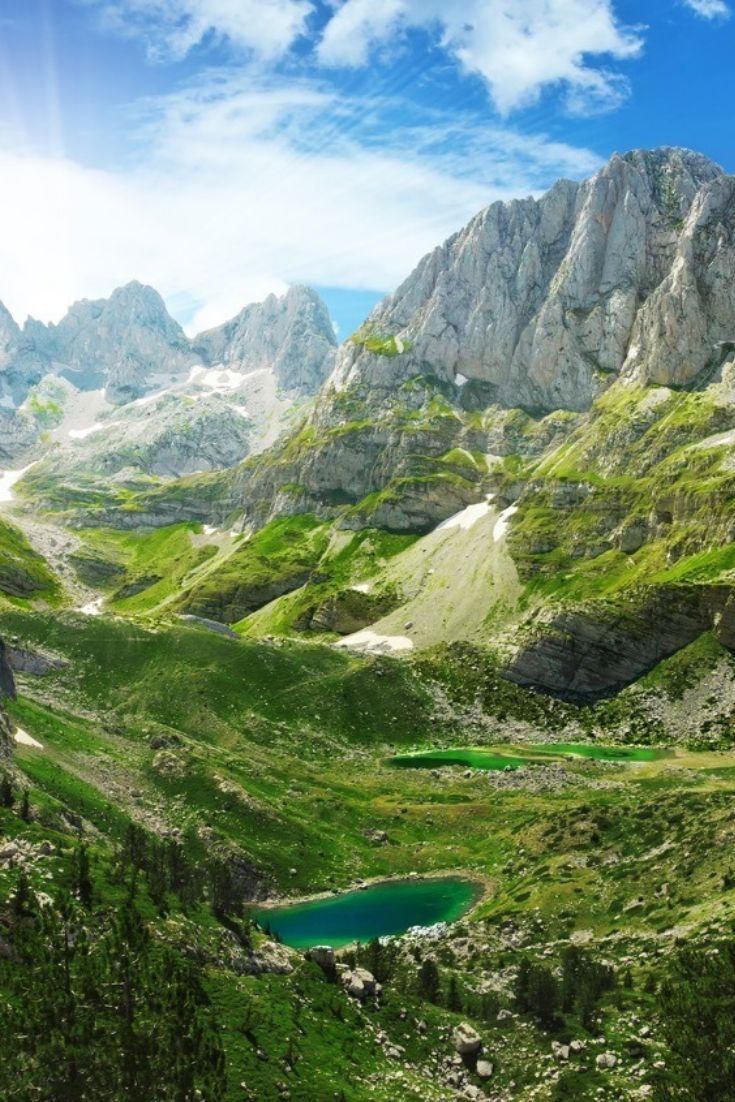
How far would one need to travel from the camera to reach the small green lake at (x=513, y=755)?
5477 inches

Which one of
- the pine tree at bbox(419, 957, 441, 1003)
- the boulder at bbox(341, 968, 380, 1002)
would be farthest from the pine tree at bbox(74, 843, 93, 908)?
the pine tree at bbox(419, 957, 441, 1003)

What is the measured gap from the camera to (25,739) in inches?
3967

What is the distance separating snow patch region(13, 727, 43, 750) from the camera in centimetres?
9888

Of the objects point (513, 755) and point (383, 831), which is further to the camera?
point (513, 755)

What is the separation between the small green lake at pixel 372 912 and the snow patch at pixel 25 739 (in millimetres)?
33164

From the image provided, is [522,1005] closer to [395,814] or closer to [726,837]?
[726,837]

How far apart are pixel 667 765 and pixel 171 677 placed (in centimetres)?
8155

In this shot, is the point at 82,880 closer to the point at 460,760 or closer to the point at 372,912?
the point at 372,912

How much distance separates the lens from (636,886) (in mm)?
68812

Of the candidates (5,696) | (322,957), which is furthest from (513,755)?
(322,957)

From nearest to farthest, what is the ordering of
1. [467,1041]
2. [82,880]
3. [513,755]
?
[467,1041]
[82,880]
[513,755]

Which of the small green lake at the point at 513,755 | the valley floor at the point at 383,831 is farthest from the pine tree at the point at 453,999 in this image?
the small green lake at the point at 513,755

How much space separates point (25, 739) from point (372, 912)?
145ft

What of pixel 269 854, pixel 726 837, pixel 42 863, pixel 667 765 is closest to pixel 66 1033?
pixel 42 863
